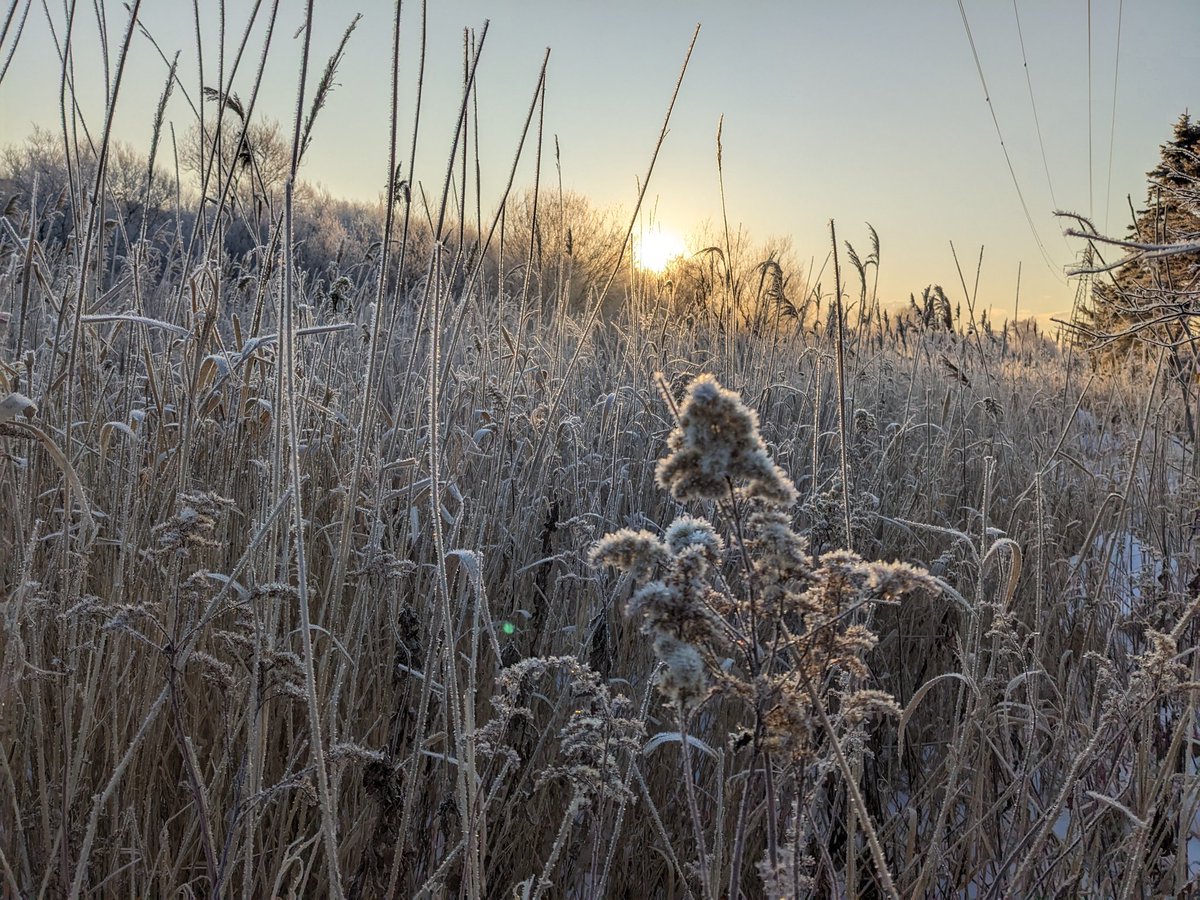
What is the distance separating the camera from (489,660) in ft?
6.49

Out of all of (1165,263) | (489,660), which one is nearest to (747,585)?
(489,660)

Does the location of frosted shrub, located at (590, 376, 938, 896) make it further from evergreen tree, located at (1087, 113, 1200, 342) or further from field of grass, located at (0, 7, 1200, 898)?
evergreen tree, located at (1087, 113, 1200, 342)

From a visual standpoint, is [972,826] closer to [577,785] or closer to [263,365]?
[577,785]

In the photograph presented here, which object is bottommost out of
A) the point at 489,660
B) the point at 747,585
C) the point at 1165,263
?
the point at 489,660

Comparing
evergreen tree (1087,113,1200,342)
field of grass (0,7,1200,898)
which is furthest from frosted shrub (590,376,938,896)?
evergreen tree (1087,113,1200,342)

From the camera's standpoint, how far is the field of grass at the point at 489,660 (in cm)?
70

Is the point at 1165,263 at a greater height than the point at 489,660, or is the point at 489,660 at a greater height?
the point at 1165,263

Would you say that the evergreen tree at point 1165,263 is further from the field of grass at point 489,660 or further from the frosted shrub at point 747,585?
the frosted shrub at point 747,585

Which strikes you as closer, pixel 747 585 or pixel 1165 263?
pixel 747 585

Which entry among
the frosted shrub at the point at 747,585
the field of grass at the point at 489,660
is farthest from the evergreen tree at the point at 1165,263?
the frosted shrub at the point at 747,585

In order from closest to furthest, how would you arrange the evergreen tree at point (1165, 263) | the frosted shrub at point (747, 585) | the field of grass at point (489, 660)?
the frosted shrub at point (747, 585) → the field of grass at point (489, 660) → the evergreen tree at point (1165, 263)

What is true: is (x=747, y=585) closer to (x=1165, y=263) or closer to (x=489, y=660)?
(x=489, y=660)

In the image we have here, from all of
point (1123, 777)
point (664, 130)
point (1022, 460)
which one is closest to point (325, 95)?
point (664, 130)

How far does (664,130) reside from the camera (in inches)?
55.9
